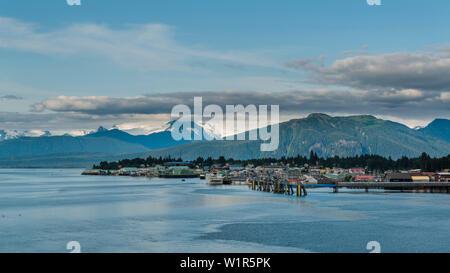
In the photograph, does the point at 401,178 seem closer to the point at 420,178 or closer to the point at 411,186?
the point at 420,178

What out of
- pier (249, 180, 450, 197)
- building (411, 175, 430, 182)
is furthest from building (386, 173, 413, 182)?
pier (249, 180, 450, 197)

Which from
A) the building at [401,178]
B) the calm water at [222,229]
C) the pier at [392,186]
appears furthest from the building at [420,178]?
the calm water at [222,229]

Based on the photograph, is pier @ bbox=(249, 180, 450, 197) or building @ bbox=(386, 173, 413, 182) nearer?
pier @ bbox=(249, 180, 450, 197)

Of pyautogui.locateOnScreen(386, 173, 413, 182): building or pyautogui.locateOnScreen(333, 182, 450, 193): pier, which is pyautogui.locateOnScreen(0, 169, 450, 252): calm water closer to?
pyautogui.locateOnScreen(333, 182, 450, 193): pier

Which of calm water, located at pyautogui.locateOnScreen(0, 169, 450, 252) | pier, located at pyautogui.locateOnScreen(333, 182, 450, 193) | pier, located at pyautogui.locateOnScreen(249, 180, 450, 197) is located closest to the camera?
calm water, located at pyautogui.locateOnScreen(0, 169, 450, 252)

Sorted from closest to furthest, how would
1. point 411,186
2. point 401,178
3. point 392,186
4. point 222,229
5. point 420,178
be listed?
point 222,229 < point 411,186 < point 392,186 < point 401,178 < point 420,178

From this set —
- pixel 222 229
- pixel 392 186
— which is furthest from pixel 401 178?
pixel 222 229

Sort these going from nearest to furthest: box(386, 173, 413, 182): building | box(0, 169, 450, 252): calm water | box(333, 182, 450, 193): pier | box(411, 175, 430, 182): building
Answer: box(0, 169, 450, 252): calm water < box(333, 182, 450, 193): pier < box(386, 173, 413, 182): building < box(411, 175, 430, 182): building

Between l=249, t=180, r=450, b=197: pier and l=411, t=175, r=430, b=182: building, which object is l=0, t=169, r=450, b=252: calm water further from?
l=411, t=175, r=430, b=182: building

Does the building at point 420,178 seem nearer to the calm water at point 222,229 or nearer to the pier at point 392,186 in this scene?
the pier at point 392,186

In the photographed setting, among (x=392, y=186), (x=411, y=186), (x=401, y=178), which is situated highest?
(x=401, y=178)

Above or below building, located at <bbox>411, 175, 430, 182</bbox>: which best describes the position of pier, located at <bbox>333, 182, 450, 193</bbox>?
below
